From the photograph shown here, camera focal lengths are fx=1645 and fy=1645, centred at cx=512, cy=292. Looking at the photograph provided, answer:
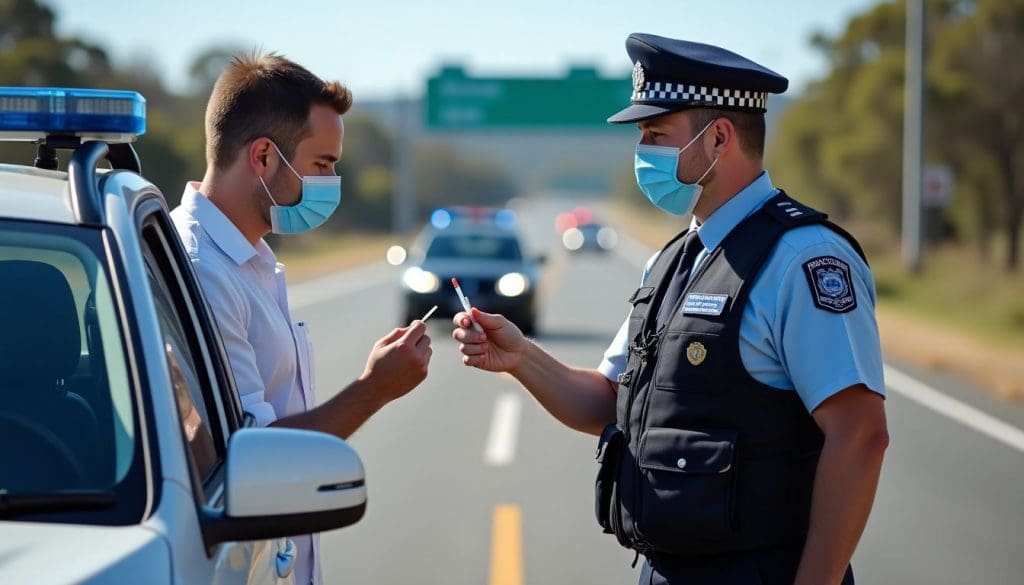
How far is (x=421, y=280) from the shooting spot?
22328mm

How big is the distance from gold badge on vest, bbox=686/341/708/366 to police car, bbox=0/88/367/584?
991 millimetres

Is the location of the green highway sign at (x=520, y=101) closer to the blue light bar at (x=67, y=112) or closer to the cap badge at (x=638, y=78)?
the cap badge at (x=638, y=78)

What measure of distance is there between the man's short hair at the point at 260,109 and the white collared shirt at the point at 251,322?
0.53 feet

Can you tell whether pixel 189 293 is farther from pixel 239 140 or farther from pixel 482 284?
pixel 482 284

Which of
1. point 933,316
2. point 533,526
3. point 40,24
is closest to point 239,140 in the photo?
point 533,526

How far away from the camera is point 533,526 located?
923 centimetres

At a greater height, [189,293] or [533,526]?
[189,293]

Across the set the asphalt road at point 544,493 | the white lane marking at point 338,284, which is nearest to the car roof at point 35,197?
the asphalt road at point 544,493

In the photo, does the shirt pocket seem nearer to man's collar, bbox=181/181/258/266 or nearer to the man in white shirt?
the man in white shirt

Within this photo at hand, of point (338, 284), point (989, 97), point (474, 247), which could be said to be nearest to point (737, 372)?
point (474, 247)

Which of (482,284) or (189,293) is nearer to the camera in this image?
(189,293)

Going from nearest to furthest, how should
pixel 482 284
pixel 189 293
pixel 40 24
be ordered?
pixel 189 293 < pixel 482 284 < pixel 40 24

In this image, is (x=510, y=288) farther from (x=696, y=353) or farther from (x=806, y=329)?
(x=806, y=329)

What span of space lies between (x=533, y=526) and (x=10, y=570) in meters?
6.97
